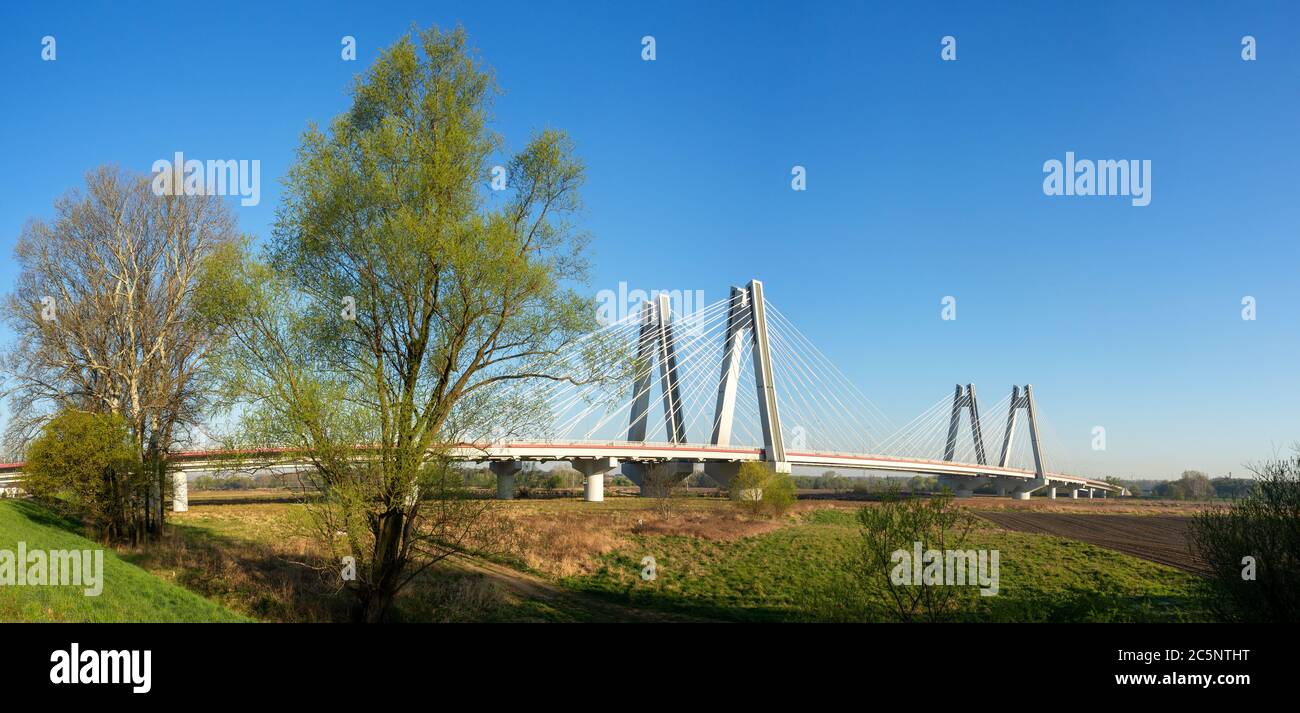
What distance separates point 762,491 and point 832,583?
2709 cm

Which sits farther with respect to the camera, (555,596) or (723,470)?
(723,470)

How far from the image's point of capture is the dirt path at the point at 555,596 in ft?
71.9

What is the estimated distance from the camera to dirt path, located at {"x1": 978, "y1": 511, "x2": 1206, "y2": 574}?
1448 inches

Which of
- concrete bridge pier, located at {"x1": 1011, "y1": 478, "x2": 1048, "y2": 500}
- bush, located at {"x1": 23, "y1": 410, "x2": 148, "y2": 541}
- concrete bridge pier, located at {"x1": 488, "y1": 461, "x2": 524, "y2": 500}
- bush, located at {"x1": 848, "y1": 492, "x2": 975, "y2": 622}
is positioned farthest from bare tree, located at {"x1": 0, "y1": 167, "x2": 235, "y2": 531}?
concrete bridge pier, located at {"x1": 1011, "y1": 478, "x2": 1048, "y2": 500}

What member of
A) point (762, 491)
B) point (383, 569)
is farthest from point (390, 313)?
point (762, 491)

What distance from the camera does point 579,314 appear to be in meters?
16.0

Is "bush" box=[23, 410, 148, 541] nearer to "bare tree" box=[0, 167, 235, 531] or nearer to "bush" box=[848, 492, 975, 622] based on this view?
"bare tree" box=[0, 167, 235, 531]

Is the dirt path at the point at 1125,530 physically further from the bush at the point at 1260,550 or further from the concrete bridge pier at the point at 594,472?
the concrete bridge pier at the point at 594,472

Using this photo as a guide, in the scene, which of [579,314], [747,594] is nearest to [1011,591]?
[747,594]

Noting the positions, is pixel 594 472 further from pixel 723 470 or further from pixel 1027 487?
pixel 1027 487

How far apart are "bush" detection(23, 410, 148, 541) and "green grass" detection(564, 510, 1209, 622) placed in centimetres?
1640

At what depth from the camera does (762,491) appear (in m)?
47.2

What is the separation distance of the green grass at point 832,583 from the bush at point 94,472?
16395 mm
